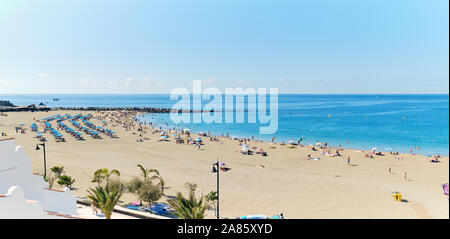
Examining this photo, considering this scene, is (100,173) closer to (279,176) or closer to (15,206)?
(15,206)

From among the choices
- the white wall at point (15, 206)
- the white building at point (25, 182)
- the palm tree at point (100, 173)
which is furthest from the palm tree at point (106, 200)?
Answer: the palm tree at point (100, 173)

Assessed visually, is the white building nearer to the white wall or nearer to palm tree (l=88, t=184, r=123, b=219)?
palm tree (l=88, t=184, r=123, b=219)

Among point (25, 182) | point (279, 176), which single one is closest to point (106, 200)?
point (25, 182)

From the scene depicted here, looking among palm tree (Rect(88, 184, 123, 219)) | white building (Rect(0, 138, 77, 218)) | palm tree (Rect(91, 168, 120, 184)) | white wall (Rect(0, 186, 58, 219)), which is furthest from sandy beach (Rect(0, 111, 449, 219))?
white wall (Rect(0, 186, 58, 219))

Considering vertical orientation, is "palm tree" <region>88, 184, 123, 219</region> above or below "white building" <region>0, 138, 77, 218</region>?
below

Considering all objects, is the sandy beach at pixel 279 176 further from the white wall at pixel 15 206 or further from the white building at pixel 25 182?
the white wall at pixel 15 206

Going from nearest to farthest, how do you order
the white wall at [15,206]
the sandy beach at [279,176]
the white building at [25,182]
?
1. the white wall at [15,206]
2. the white building at [25,182]
3. the sandy beach at [279,176]

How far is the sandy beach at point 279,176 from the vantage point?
53.8 ft

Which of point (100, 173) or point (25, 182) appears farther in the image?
point (100, 173)

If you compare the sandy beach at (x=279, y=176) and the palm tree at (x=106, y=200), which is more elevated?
the palm tree at (x=106, y=200)

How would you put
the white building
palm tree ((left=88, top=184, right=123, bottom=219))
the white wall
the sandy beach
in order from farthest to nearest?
the sandy beach < palm tree ((left=88, top=184, right=123, bottom=219)) < the white building < the white wall

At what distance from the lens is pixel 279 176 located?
23.3m

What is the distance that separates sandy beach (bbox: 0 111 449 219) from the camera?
1641 centimetres

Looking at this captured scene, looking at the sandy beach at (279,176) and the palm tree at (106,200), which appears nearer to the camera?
the palm tree at (106,200)
